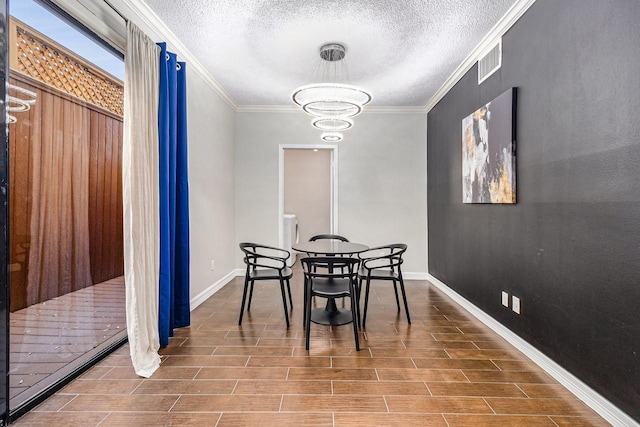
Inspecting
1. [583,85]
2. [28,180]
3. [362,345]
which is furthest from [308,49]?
[362,345]

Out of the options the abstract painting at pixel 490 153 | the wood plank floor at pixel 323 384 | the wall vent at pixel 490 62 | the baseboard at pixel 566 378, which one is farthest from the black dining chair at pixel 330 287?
the wall vent at pixel 490 62

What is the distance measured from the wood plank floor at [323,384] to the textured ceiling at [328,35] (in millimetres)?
2668

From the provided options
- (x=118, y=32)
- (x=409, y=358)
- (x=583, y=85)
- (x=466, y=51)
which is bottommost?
(x=409, y=358)

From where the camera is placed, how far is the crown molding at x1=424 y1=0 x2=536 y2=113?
8.34 ft

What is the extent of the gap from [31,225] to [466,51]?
3.84 meters

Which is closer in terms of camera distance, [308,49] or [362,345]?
[362,345]

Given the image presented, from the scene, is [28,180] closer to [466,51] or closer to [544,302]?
[544,302]

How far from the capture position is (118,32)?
236 cm

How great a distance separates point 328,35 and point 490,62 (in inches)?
59.3

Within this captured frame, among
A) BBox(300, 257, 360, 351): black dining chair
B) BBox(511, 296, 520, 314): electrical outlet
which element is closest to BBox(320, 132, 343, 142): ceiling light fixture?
BBox(300, 257, 360, 351): black dining chair

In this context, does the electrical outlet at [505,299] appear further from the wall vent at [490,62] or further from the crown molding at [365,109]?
the crown molding at [365,109]

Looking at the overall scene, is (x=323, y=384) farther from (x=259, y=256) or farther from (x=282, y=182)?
(x=282, y=182)

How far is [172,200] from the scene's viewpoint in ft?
9.12

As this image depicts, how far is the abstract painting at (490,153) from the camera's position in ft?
8.66
